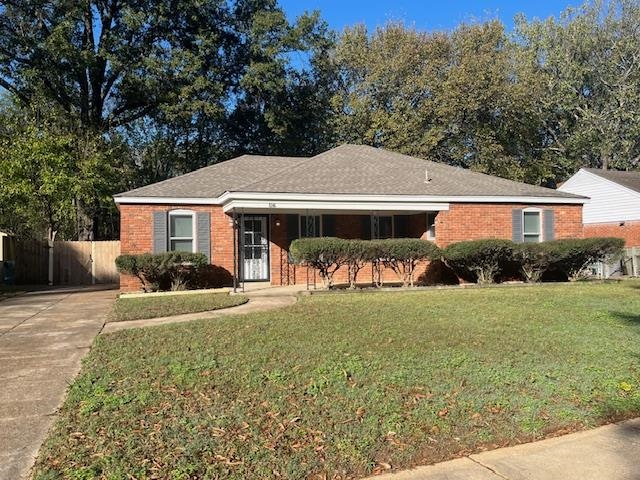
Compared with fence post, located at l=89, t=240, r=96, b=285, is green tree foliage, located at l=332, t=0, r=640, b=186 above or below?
above

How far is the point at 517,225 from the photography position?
1681 cm

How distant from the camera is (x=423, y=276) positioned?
16.4m

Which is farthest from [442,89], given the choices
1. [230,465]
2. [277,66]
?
[230,465]

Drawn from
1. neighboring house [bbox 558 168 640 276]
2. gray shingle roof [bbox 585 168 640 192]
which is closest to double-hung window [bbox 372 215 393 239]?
neighboring house [bbox 558 168 640 276]

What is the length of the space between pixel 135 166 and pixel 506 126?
20682 mm

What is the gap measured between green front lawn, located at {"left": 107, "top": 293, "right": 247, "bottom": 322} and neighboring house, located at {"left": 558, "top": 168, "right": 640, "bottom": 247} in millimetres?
20100

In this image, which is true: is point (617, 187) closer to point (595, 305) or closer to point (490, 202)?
point (490, 202)

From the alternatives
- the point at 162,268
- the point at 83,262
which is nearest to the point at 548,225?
the point at 162,268

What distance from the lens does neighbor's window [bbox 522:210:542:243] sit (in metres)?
17.1

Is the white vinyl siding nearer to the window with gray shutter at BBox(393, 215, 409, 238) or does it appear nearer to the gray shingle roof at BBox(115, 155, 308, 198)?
the window with gray shutter at BBox(393, 215, 409, 238)

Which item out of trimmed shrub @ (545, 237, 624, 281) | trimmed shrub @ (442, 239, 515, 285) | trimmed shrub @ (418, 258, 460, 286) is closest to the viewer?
trimmed shrub @ (442, 239, 515, 285)

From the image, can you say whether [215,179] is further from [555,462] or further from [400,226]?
[555,462]

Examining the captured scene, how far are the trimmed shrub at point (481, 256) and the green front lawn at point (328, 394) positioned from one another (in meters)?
5.95

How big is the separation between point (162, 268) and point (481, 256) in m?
8.34
